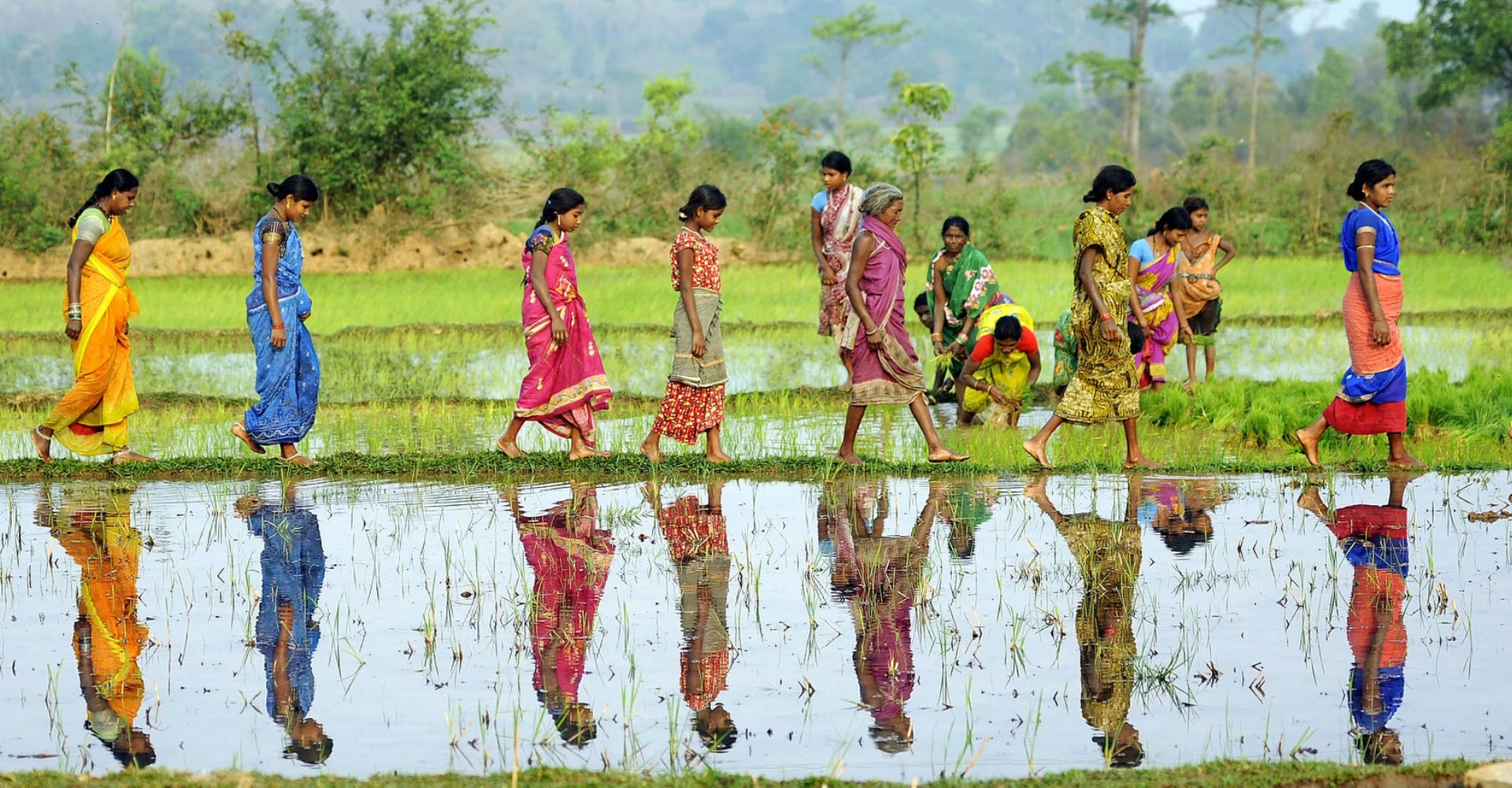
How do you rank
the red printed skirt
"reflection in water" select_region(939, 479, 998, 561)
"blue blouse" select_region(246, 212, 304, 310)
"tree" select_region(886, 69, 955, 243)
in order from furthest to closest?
"tree" select_region(886, 69, 955, 243) < the red printed skirt < "blue blouse" select_region(246, 212, 304, 310) < "reflection in water" select_region(939, 479, 998, 561)

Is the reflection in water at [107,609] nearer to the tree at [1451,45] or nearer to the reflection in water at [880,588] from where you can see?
the reflection in water at [880,588]

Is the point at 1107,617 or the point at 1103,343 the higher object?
the point at 1103,343

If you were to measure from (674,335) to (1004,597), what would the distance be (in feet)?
11.3

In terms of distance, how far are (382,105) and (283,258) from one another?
50.3 ft

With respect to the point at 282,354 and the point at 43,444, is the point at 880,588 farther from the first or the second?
the point at 43,444

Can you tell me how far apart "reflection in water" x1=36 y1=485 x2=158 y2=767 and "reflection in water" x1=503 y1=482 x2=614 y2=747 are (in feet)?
3.63

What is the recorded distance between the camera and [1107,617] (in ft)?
18.0

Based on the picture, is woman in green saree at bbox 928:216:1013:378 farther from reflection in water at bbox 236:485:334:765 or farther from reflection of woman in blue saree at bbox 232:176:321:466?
reflection in water at bbox 236:485:334:765

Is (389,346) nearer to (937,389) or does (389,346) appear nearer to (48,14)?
(937,389)

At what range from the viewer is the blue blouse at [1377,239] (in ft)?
26.1

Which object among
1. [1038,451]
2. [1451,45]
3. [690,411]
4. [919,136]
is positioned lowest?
[1038,451]

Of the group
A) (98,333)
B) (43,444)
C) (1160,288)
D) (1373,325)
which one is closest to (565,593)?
(98,333)

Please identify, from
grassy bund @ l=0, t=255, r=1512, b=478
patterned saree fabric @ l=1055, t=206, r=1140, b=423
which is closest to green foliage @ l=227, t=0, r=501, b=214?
grassy bund @ l=0, t=255, r=1512, b=478

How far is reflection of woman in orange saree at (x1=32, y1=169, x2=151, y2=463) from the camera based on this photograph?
8.27m
